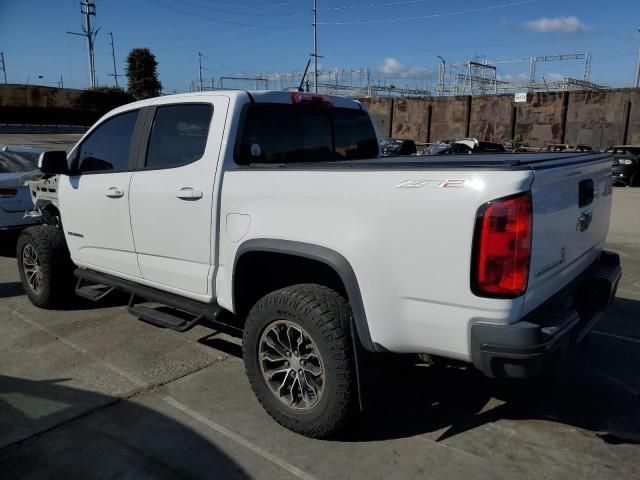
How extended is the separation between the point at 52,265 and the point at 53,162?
1.10 metres

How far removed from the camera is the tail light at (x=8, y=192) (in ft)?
24.4

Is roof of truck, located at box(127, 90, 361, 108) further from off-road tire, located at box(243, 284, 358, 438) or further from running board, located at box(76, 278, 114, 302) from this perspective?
running board, located at box(76, 278, 114, 302)

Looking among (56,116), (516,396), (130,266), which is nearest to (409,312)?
(516,396)

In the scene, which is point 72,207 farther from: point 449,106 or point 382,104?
point 382,104

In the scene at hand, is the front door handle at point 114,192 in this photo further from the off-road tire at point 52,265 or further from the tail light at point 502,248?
the tail light at point 502,248

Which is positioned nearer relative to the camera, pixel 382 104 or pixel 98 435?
pixel 98 435

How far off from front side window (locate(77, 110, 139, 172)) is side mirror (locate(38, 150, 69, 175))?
0.15m

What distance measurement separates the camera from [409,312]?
8.51 feet

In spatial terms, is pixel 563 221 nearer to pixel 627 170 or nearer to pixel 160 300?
pixel 160 300

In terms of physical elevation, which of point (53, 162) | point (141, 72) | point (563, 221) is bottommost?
point (563, 221)

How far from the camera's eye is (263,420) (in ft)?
10.9

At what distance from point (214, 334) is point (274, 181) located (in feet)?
7.15

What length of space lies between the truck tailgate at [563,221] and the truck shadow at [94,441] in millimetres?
1807

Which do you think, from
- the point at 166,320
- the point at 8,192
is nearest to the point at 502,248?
the point at 166,320
